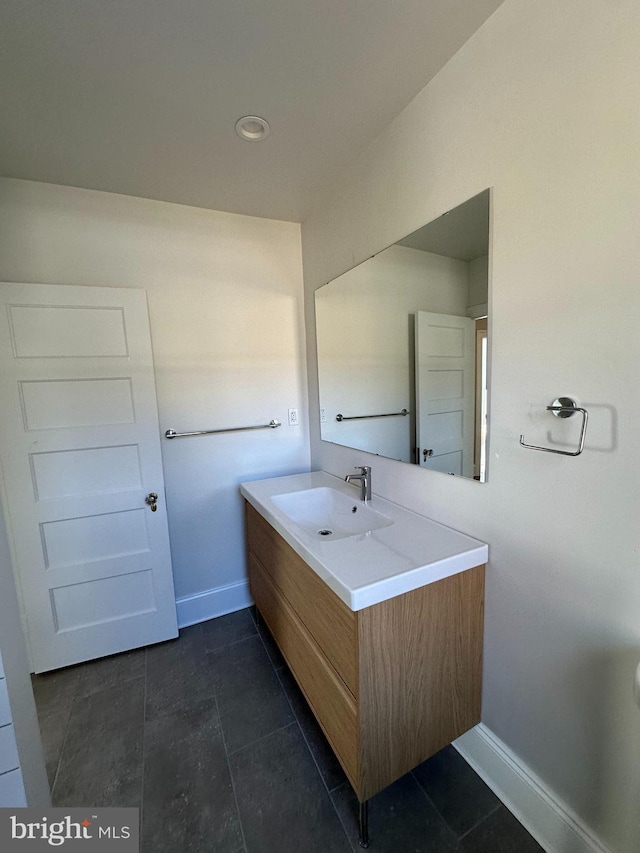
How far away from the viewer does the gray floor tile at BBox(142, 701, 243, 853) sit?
1051 mm

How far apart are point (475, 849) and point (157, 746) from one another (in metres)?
1.16

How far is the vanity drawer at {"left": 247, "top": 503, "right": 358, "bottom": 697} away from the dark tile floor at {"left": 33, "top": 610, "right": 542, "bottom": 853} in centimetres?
51

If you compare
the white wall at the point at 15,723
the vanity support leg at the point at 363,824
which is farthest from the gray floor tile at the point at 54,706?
the vanity support leg at the point at 363,824

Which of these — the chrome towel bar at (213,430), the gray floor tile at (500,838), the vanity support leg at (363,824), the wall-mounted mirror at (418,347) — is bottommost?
the gray floor tile at (500,838)

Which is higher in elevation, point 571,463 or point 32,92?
point 32,92

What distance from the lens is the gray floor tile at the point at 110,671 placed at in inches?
65.1

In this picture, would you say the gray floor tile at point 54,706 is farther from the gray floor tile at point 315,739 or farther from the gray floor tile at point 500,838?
the gray floor tile at point 500,838

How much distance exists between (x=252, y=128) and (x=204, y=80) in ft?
0.81

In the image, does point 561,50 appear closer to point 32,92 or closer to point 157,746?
point 32,92

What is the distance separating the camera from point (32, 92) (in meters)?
1.13

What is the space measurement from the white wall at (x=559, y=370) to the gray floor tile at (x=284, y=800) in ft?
2.09

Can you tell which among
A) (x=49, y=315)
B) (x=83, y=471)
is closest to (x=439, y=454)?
(x=83, y=471)

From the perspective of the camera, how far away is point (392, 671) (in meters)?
1.00
